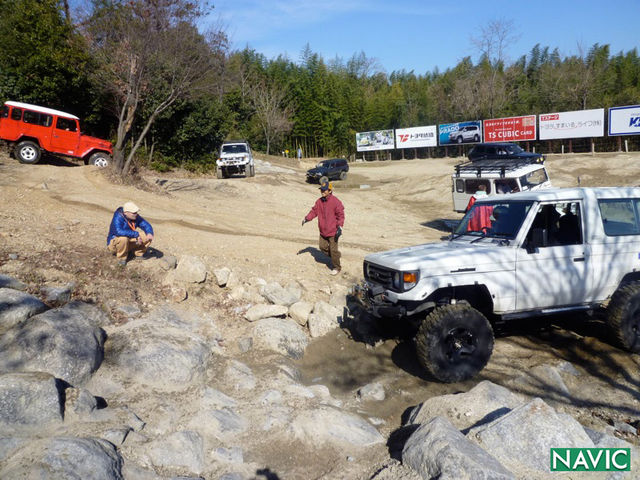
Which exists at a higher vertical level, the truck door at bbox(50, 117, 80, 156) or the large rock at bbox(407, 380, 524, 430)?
the truck door at bbox(50, 117, 80, 156)

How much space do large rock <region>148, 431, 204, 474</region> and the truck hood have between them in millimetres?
2976

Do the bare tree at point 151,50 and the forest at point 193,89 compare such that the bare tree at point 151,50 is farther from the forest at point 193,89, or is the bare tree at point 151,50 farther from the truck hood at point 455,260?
the truck hood at point 455,260

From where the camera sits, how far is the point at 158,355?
231 inches

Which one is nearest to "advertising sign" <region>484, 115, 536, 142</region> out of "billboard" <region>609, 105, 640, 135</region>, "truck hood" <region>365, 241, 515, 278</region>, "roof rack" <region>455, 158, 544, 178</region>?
"billboard" <region>609, 105, 640, 135</region>

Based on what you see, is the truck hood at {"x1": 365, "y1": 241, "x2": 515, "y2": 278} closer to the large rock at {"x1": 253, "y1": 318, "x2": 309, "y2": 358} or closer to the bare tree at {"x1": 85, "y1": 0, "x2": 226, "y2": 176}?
the large rock at {"x1": 253, "y1": 318, "x2": 309, "y2": 358}

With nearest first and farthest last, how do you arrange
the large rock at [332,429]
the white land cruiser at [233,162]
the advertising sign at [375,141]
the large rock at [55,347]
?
the large rock at [332,429], the large rock at [55,347], the white land cruiser at [233,162], the advertising sign at [375,141]

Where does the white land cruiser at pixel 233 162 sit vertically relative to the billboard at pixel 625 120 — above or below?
below

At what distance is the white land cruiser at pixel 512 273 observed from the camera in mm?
5902

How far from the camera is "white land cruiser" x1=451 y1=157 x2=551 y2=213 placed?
45.2ft

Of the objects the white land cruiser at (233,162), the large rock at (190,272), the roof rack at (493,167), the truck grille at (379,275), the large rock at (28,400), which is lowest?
the large rock at (28,400)

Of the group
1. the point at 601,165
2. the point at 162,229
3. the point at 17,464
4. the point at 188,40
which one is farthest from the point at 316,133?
the point at 17,464

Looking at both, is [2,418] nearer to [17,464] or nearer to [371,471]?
[17,464]

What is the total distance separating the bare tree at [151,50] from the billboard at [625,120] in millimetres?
25651

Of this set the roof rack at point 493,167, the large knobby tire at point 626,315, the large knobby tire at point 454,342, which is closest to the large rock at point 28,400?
the large knobby tire at point 454,342
